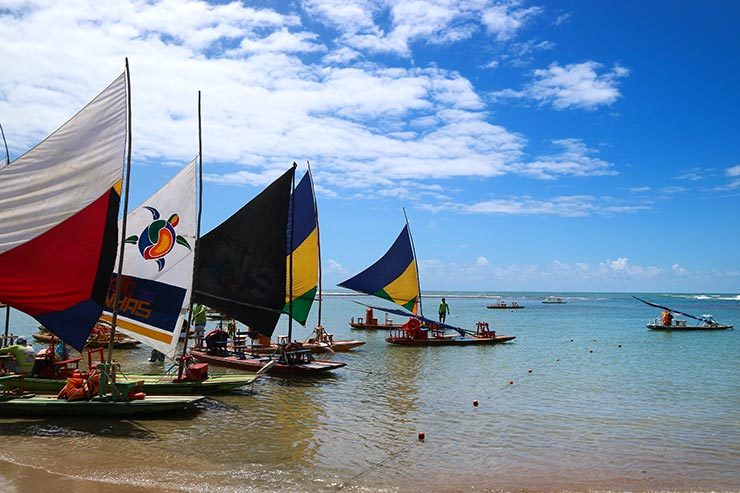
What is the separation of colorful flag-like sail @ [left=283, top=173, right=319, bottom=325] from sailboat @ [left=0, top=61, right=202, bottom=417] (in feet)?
32.9

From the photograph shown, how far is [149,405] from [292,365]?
754 cm

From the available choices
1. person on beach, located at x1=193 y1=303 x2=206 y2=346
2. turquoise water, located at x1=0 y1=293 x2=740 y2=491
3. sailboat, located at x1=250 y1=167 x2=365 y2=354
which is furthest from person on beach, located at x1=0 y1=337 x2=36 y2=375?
person on beach, located at x1=193 y1=303 x2=206 y2=346

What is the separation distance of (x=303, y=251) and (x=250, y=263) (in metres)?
4.44

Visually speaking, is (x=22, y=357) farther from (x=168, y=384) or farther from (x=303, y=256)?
(x=303, y=256)

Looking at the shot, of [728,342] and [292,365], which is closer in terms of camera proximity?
[292,365]

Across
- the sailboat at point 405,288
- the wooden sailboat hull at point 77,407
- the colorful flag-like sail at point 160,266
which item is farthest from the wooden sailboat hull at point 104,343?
the wooden sailboat hull at point 77,407

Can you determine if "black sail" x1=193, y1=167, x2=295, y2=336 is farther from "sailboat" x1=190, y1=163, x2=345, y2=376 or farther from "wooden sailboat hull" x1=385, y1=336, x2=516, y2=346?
"wooden sailboat hull" x1=385, y1=336, x2=516, y2=346

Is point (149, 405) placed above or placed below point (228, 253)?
below

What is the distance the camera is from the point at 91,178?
12656mm

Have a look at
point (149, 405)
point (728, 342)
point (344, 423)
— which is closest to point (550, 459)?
point (344, 423)

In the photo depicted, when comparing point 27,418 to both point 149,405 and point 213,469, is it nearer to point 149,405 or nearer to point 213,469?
point 149,405

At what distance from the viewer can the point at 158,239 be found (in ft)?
53.3

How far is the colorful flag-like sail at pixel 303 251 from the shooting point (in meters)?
22.8

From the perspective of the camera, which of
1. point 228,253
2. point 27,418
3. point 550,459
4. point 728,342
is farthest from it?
point 728,342
